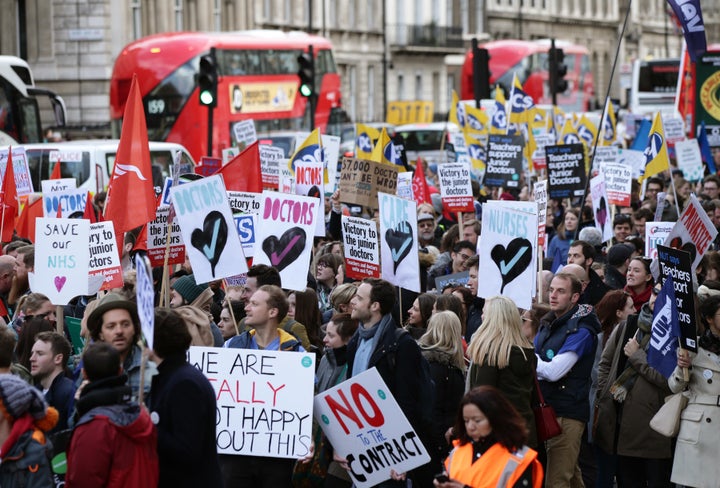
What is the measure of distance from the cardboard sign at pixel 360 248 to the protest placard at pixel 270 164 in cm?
463

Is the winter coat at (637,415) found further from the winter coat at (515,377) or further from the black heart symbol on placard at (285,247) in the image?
the black heart symbol on placard at (285,247)

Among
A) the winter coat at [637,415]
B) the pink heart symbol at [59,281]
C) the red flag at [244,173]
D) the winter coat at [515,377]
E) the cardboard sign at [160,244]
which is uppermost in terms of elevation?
the red flag at [244,173]

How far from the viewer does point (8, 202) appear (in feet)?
42.8

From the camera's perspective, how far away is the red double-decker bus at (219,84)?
3072 cm

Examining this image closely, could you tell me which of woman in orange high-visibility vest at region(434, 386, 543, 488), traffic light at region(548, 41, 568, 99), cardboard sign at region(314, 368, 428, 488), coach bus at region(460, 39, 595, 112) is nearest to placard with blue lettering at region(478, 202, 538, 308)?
cardboard sign at region(314, 368, 428, 488)

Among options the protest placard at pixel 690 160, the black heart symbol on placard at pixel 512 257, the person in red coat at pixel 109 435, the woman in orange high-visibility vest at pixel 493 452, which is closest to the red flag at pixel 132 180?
the black heart symbol on placard at pixel 512 257

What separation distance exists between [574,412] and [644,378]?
41cm

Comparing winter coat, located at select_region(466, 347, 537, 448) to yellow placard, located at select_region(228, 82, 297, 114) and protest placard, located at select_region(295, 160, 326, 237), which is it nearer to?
protest placard, located at select_region(295, 160, 326, 237)

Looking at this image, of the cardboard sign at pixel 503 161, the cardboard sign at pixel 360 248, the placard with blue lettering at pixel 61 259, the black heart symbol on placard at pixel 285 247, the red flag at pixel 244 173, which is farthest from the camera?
the cardboard sign at pixel 503 161

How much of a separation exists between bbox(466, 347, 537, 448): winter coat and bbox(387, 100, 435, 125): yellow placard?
124ft

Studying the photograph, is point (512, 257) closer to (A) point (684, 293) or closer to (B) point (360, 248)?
(B) point (360, 248)

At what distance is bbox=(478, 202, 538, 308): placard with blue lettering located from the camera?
9273 millimetres

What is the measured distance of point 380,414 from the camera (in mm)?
7156

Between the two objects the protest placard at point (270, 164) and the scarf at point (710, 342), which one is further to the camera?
the protest placard at point (270, 164)
